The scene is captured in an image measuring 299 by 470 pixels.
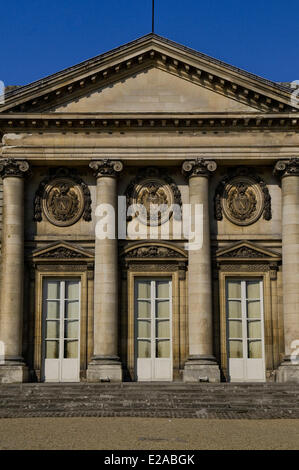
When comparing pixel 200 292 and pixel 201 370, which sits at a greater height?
pixel 200 292

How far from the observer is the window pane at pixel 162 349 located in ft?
82.0

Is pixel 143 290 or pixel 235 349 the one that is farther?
pixel 143 290

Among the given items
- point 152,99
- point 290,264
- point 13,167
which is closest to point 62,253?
point 13,167

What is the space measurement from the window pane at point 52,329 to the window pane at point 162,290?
11.6 feet

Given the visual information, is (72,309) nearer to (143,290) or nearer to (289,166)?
(143,290)

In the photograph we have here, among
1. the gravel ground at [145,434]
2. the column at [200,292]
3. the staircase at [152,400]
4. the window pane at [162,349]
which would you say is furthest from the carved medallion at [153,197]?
the gravel ground at [145,434]

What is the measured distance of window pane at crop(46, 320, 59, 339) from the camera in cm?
2509

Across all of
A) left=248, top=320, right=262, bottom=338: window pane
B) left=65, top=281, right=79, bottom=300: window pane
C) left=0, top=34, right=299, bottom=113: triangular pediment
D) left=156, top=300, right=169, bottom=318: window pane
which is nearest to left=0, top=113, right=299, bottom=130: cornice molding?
left=0, top=34, right=299, bottom=113: triangular pediment

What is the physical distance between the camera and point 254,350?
25016 mm

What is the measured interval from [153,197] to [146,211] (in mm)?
544

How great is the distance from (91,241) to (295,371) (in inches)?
311

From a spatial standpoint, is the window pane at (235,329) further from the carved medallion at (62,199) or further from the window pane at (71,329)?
the carved medallion at (62,199)
